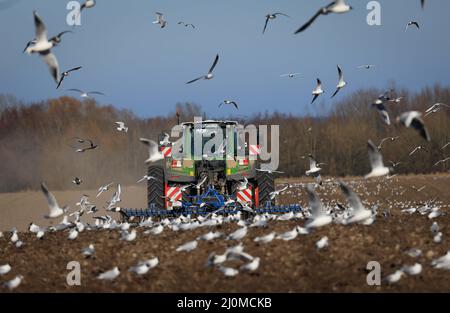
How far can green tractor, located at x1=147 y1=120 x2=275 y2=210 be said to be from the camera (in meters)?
16.7

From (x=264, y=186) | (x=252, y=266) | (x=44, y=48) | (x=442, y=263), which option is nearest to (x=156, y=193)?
(x=264, y=186)

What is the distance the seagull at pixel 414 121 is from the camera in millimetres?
9125

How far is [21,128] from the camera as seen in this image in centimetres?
4831

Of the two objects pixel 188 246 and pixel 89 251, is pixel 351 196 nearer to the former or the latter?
pixel 188 246

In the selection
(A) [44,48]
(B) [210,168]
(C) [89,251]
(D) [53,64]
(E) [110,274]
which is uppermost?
(A) [44,48]

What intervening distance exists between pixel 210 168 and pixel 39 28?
7521mm

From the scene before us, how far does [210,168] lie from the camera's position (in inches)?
659

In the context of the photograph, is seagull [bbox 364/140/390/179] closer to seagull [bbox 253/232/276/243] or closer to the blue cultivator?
seagull [bbox 253/232/276/243]

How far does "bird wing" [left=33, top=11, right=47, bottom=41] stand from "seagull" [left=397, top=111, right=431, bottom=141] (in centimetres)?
500

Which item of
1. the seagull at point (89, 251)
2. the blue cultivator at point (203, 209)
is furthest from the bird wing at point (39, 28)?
the blue cultivator at point (203, 209)

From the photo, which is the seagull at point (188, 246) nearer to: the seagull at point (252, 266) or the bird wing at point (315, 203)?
the seagull at point (252, 266)

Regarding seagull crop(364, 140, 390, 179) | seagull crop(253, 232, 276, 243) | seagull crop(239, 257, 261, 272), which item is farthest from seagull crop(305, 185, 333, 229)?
seagull crop(239, 257, 261, 272)
